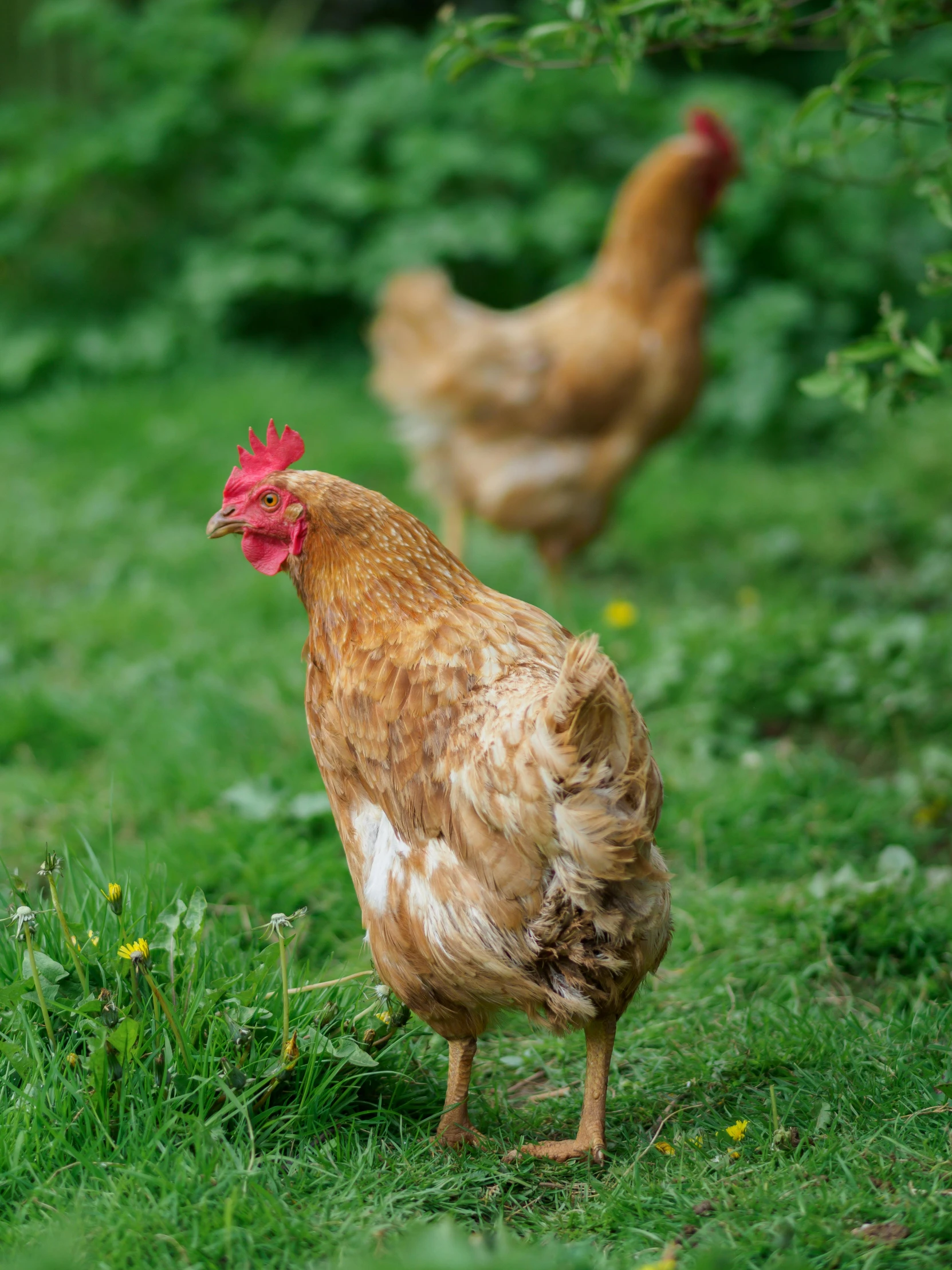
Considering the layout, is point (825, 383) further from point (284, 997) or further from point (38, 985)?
point (38, 985)

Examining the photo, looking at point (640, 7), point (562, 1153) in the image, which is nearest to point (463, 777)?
point (562, 1153)

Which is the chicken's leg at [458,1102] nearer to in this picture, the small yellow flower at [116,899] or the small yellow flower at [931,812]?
the small yellow flower at [116,899]

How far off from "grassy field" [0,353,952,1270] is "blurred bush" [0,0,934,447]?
2337 millimetres

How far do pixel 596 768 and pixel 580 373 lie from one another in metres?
3.99

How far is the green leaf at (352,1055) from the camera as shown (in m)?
2.39

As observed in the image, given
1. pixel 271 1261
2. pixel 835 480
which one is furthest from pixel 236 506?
pixel 835 480

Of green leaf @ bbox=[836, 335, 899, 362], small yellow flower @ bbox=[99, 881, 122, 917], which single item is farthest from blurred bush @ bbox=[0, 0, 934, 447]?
small yellow flower @ bbox=[99, 881, 122, 917]

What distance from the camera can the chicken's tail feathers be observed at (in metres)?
2.03

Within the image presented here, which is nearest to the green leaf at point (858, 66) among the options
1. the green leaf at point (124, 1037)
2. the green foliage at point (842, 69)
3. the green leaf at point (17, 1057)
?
the green foliage at point (842, 69)

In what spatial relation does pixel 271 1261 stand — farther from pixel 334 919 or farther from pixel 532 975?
pixel 334 919

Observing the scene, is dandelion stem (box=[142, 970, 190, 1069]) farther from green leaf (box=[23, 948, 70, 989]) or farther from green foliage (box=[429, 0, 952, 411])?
green foliage (box=[429, 0, 952, 411])

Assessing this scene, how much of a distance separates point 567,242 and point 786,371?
1743 millimetres

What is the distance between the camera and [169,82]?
28.1 feet

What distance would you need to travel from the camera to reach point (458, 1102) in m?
2.47
